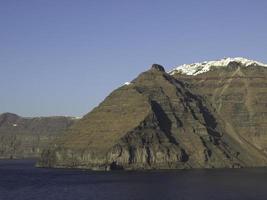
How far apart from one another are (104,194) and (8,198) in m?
28.6

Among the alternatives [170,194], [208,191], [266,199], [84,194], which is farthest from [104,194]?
[266,199]

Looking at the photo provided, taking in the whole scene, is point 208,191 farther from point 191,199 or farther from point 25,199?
point 25,199

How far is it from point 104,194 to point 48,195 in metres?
16.3

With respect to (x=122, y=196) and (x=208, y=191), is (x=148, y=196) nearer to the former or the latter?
(x=122, y=196)

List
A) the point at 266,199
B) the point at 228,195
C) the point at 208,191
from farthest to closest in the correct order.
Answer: the point at 208,191 < the point at 228,195 < the point at 266,199

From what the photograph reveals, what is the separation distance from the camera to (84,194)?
7530 inches

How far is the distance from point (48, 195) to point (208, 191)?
159 feet

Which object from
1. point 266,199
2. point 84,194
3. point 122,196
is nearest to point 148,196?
→ point 122,196

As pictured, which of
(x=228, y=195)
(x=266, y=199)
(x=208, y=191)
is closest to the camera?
(x=266, y=199)

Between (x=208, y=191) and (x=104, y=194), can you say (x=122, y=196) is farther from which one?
(x=208, y=191)

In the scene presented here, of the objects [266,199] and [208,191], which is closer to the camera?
[266,199]

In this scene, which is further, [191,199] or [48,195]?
[48,195]

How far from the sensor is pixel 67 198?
589 ft

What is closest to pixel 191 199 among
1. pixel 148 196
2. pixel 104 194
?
pixel 148 196
